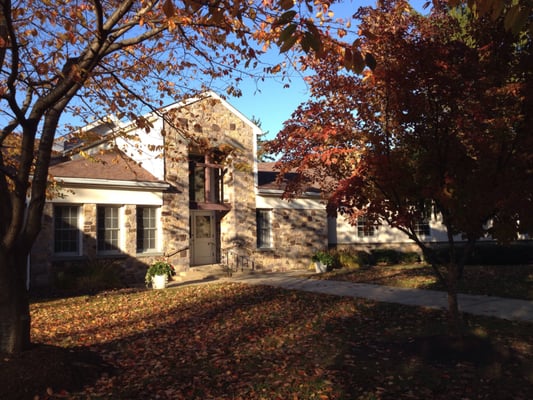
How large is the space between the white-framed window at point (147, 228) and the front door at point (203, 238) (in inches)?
85.2

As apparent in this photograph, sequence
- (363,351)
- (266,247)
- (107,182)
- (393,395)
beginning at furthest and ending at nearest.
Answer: (266,247), (107,182), (363,351), (393,395)

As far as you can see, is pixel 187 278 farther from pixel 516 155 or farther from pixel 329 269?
pixel 516 155

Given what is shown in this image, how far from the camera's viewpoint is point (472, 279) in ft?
43.1

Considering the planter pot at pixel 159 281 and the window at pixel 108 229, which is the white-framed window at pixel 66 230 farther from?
the planter pot at pixel 159 281

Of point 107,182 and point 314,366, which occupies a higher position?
point 107,182

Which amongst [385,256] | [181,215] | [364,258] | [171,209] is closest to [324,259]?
[364,258]

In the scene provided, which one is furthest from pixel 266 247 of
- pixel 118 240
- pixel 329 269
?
pixel 118 240

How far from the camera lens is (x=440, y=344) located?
20.5 feet

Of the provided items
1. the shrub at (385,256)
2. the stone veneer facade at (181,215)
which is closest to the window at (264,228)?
the stone veneer facade at (181,215)

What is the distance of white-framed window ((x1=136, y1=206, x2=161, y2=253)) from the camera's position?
15798 millimetres

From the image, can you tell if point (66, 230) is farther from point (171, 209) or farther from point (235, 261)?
point (235, 261)

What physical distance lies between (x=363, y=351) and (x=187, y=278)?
10472mm

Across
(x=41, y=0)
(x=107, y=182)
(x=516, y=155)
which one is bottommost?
(x=516, y=155)

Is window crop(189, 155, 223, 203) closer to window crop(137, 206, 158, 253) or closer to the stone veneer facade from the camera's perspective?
the stone veneer facade
